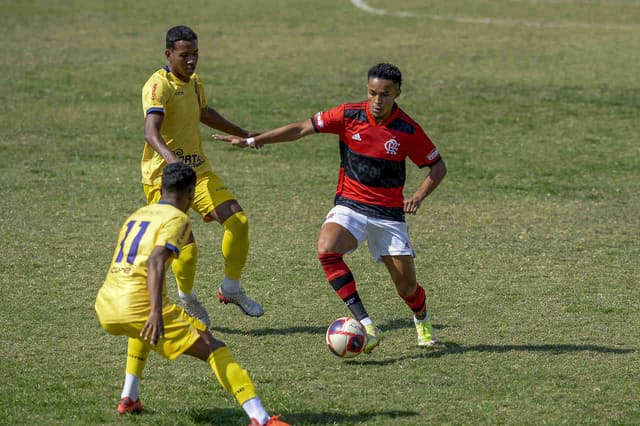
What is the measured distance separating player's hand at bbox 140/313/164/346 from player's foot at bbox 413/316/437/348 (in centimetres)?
334

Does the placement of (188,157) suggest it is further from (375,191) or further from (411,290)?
(411,290)

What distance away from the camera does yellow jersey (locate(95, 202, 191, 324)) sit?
715cm

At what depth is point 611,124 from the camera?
66.6ft

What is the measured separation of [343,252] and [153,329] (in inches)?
109

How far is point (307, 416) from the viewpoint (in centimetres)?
782

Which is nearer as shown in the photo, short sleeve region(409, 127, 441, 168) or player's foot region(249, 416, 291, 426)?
player's foot region(249, 416, 291, 426)

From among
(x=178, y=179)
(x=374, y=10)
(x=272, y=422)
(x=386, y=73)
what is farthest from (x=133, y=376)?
(x=374, y=10)

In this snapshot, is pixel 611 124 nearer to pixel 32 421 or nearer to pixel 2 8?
pixel 32 421

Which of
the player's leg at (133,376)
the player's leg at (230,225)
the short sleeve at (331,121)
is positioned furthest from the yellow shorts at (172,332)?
the player's leg at (230,225)

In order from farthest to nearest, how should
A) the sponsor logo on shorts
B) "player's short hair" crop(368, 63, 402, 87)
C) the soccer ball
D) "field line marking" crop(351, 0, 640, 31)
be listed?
"field line marking" crop(351, 0, 640, 31), the sponsor logo on shorts, "player's short hair" crop(368, 63, 402, 87), the soccer ball

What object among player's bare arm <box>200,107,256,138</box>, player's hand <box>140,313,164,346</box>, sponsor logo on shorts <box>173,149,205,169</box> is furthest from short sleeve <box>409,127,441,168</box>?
player's hand <box>140,313,164,346</box>

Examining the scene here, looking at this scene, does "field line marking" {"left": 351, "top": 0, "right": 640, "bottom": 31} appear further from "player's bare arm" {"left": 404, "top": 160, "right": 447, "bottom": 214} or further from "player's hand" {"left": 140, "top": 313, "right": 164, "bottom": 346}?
"player's hand" {"left": 140, "top": 313, "right": 164, "bottom": 346}

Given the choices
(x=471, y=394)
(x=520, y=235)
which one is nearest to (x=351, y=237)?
(x=471, y=394)

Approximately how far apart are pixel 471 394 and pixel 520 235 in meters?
5.71
